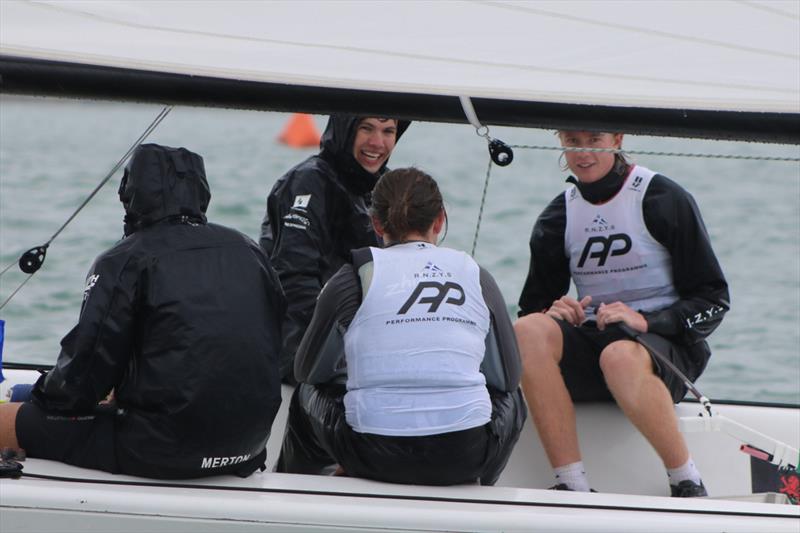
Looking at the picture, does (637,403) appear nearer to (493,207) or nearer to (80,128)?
(493,207)

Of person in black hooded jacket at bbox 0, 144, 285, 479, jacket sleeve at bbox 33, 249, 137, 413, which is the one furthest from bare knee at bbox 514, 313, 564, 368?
jacket sleeve at bbox 33, 249, 137, 413

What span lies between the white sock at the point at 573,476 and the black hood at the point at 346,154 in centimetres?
99

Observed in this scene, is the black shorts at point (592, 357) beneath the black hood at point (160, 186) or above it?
beneath

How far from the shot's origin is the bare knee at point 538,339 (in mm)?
3311

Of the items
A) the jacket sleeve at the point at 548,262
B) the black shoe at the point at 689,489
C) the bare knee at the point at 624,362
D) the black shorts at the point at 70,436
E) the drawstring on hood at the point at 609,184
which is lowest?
the black shoe at the point at 689,489

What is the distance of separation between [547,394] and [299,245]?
78cm

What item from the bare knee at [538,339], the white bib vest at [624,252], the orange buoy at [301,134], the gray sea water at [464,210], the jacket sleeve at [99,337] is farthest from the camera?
the orange buoy at [301,134]

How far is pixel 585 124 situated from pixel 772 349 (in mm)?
5786

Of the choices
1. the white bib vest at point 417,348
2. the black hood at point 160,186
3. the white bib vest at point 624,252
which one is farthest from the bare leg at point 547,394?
the black hood at point 160,186

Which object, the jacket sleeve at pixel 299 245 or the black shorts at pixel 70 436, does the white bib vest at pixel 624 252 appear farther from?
the black shorts at pixel 70 436

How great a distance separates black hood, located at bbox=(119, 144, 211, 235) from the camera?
8.87 feet

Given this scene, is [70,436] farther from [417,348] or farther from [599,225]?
[599,225]

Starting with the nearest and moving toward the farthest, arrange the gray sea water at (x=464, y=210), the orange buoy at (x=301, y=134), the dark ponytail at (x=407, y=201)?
the dark ponytail at (x=407, y=201) < the gray sea water at (x=464, y=210) < the orange buoy at (x=301, y=134)

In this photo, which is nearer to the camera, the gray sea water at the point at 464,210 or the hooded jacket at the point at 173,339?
the hooded jacket at the point at 173,339
